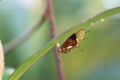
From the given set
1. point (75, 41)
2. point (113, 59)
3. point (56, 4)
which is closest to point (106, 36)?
point (113, 59)

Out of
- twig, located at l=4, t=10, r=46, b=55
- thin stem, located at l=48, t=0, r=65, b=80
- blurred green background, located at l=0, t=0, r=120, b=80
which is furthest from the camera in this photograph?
blurred green background, located at l=0, t=0, r=120, b=80

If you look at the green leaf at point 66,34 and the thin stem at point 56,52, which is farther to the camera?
the thin stem at point 56,52

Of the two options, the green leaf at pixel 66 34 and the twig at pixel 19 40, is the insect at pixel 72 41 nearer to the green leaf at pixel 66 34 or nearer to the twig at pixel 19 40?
the green leaf at pixel 66 34

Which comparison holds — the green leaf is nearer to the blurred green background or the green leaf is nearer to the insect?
the insect

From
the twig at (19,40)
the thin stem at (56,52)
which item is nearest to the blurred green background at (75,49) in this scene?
the twig at (19,40)

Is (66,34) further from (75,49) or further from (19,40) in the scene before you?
(75,49)

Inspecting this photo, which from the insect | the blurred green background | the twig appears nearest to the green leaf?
the insect

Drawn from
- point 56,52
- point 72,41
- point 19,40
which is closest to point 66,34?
point 72,41

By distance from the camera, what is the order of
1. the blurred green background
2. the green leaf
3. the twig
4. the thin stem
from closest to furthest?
the green leaf < the thin stem < the twig < the blurred green background

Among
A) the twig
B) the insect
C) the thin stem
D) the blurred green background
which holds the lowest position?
the insect
